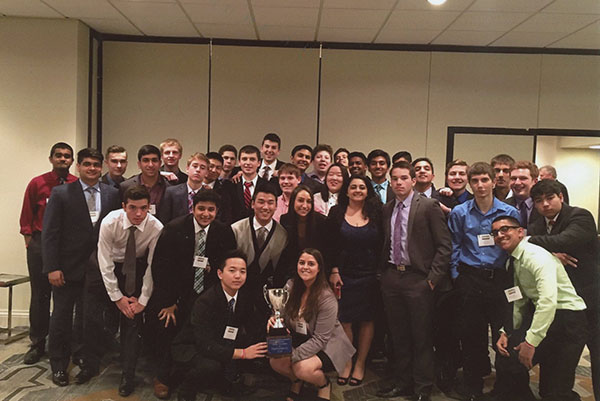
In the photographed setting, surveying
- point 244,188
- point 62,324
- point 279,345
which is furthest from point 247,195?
point 62,324

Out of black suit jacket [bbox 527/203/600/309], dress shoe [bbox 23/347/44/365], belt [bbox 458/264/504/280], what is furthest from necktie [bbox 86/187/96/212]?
black suit jacket [bbox 527/203/600/309]

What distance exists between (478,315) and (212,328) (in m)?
1.91

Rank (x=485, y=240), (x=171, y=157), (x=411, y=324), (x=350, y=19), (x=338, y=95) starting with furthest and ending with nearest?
(x=338, y=95) < (x=350, y=19) < (x=171, y=157) < (x=411, y=324) < (x=485, y=240)

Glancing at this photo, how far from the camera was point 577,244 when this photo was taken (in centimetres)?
281

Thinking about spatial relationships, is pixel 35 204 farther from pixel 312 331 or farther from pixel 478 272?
pixel 478 272

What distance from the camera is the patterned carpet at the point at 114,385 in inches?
119

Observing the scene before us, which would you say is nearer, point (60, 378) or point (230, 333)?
point (230, 333)

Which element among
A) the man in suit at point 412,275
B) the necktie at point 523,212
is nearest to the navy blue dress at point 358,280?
the man in suit at point 412,275

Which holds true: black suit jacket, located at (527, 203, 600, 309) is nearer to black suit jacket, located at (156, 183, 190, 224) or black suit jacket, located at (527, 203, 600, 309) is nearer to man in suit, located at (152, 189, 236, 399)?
man in suit, located at (152, 189, 236, 399)

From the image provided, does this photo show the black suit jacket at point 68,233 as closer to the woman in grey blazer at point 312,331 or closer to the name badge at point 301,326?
the woman in grey blazer at point 312,331

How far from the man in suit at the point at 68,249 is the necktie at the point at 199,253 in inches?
30.3

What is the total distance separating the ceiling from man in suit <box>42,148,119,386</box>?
→ 6.38ft

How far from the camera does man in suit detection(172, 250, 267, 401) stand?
2.85m

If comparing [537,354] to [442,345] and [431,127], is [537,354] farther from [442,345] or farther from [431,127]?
[431,127]
